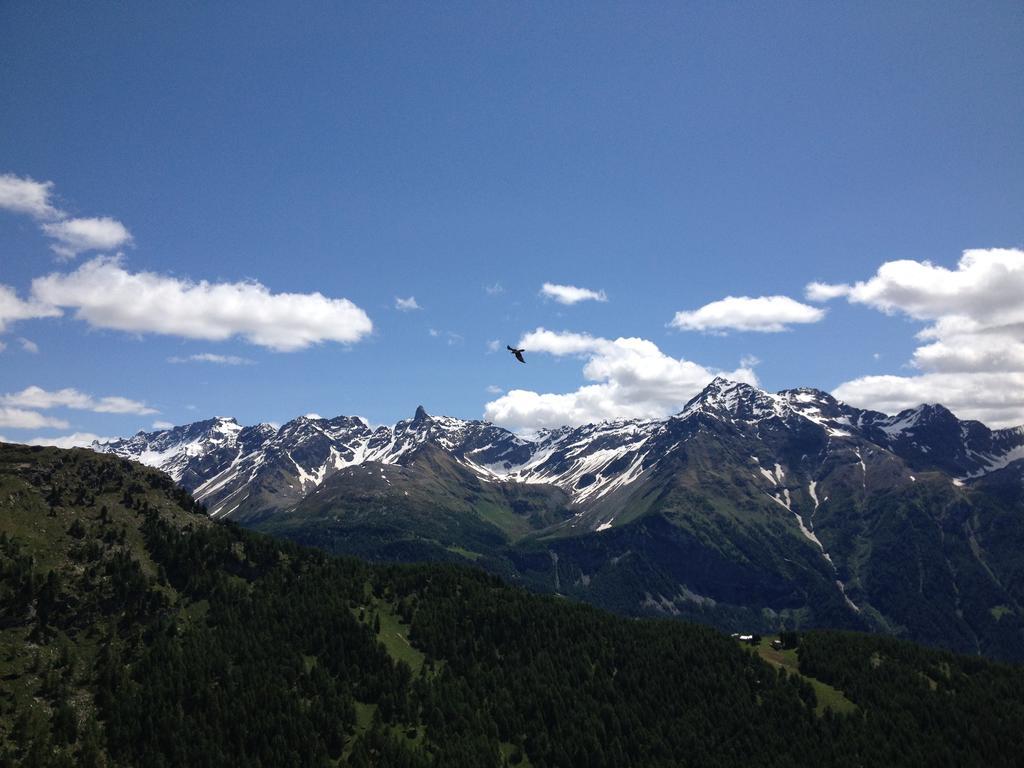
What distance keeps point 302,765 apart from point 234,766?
50.1ft

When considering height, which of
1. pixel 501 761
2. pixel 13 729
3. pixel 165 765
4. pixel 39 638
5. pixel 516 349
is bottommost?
pixel 501 761

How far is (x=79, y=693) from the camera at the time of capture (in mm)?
180875

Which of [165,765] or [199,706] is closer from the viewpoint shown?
[165,765]

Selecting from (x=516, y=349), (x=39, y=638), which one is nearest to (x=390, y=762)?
(x=39, y=638)

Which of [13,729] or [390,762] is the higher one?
[13,729]

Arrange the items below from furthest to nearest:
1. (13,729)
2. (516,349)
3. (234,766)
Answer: (234,766) → (13,729) → (516,349)

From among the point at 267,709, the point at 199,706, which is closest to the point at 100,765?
the point at 199,706

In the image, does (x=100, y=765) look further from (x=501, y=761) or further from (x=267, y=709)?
(x=501, y=761)

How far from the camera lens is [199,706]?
18925cm

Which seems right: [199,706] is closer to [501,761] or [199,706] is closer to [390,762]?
[390,762]

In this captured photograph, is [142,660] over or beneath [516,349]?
beneath

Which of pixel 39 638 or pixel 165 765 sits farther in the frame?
pixel 39 638

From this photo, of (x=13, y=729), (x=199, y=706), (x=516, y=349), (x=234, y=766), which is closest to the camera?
(x=516, y=349)

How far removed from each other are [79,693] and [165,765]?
96.7 ft
